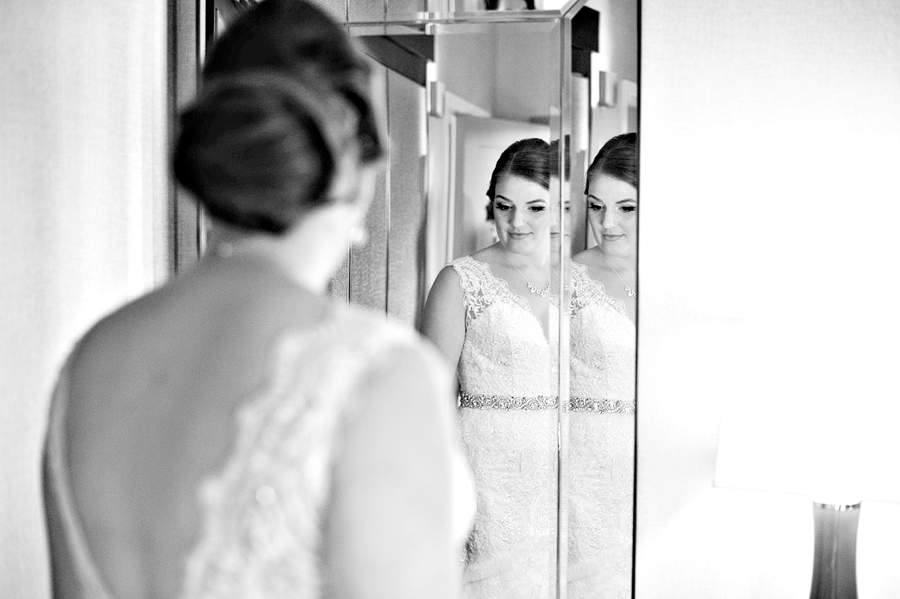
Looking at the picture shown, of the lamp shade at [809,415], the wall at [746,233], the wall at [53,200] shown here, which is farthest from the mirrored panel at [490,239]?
the wall at [53,200]

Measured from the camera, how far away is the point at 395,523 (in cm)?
76

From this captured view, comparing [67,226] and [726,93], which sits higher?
[726,93]

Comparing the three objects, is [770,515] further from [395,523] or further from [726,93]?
[395,523]

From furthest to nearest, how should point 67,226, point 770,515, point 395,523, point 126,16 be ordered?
point 770,515 → point 126,16 → point 67,226 → point 395,523

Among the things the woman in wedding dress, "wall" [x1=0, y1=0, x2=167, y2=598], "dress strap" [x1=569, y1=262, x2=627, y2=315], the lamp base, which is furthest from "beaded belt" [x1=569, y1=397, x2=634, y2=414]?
the woman in wedding dress

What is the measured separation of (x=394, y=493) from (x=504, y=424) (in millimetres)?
1680

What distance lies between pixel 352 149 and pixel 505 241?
5.23ft

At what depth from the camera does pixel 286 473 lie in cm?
79

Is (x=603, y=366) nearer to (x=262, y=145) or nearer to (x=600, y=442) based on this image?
(x=600, y=442)

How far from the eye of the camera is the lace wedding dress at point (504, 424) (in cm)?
241

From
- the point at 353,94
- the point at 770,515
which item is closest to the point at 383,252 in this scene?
the point at 770,515

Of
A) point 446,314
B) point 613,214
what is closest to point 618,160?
point 613,214

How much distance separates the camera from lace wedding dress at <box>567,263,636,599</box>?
245cm

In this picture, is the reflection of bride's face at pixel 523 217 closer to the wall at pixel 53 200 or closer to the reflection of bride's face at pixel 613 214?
the reflection of bride's face at pixel 613 214
